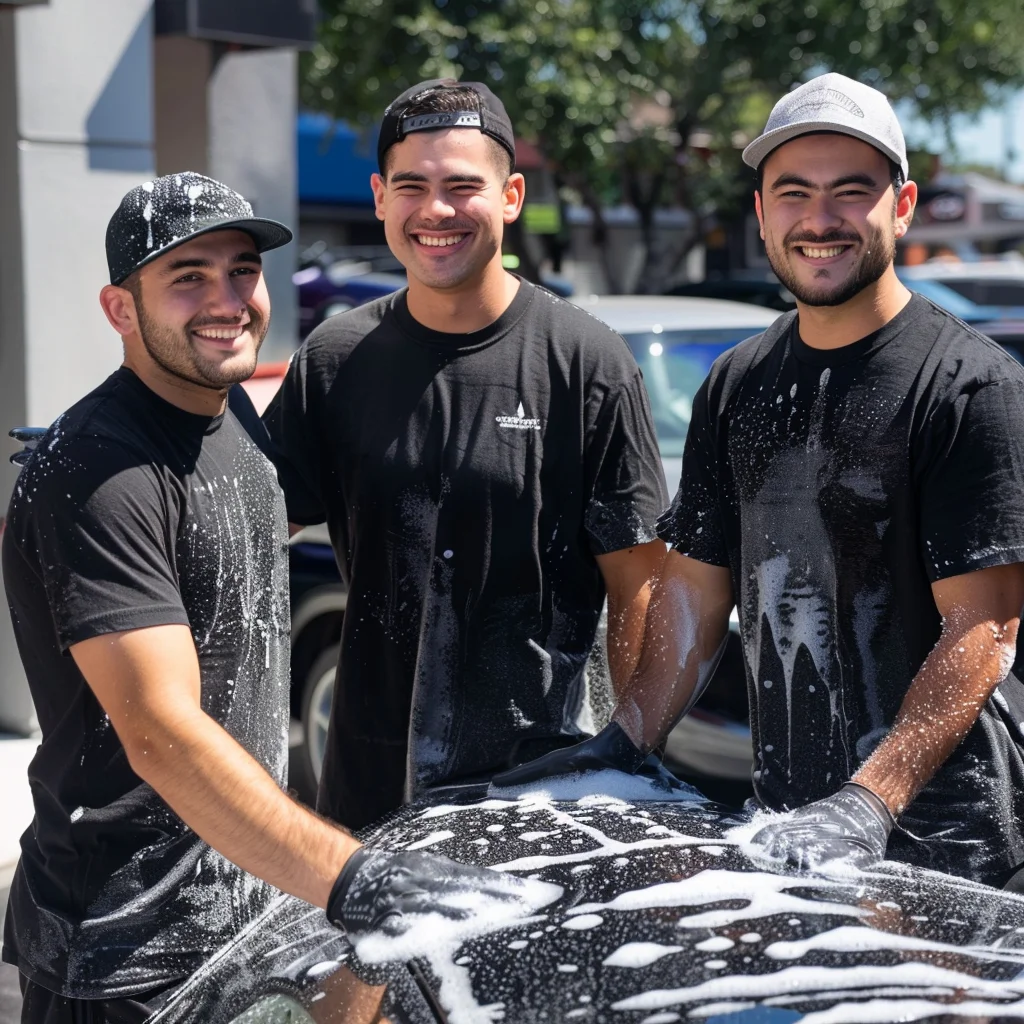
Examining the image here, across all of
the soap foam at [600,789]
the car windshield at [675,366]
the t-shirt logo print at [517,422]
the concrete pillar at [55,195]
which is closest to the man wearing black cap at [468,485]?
the t-shirt logo print at [517,422]

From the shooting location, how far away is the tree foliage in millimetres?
13867

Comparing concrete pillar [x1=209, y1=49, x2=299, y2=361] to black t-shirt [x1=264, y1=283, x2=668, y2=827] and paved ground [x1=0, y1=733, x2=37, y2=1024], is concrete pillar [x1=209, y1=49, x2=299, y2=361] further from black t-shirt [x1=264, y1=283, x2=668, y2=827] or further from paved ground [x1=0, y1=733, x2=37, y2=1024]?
black t-shirt [x1=264, y1=283, x2=668, y2=827]

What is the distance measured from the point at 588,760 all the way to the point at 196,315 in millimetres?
1074

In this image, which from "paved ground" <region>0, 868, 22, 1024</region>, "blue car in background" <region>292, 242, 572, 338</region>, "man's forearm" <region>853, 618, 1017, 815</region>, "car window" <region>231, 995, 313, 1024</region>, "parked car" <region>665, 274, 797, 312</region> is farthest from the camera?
"blue car in background" <region>292, 242, 572, 338</region>

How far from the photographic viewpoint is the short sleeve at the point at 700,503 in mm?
2836

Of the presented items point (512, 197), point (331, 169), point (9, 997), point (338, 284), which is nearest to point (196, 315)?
point (512, 197)

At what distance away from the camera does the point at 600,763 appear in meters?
2.71

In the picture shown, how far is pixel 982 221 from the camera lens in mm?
34688

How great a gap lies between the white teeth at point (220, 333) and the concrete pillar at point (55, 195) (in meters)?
4.10

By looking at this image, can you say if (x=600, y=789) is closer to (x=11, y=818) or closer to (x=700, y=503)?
(x=700, y=503)

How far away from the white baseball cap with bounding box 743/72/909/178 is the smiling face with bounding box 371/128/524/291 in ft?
1.99

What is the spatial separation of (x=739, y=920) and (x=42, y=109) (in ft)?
18.5

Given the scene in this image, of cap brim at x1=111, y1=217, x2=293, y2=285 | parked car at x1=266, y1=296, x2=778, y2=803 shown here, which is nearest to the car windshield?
parked car at x1=266, y1=296, x2=778, y2=803

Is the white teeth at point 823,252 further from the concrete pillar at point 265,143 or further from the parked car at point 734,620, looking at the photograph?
the concrete pillar at point 265,143
